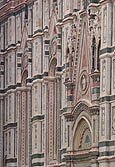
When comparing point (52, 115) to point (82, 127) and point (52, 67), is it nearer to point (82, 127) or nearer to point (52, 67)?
point (52, 67)

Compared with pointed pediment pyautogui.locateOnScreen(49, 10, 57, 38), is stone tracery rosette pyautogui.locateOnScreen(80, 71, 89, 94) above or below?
below

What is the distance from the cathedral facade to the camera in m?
26.1

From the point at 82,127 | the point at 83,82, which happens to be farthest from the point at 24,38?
the point at 82,127

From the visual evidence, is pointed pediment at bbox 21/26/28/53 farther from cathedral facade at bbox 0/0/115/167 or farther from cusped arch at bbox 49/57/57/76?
cusped arch at bbox 49/57/57/76

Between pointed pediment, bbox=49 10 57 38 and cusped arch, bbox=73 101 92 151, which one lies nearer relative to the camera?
cusped arch, bbox=73 101 92 151

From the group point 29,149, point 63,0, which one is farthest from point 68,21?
point 29,149

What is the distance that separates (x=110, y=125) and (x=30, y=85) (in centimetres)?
747

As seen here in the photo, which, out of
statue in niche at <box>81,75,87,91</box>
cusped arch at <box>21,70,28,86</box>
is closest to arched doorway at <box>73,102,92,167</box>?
statue in niche at <box>81,75,87,91</box>

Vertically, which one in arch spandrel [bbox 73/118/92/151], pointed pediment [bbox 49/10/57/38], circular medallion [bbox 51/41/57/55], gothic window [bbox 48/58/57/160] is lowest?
arch spandrel [bbox 73/118/92/151]

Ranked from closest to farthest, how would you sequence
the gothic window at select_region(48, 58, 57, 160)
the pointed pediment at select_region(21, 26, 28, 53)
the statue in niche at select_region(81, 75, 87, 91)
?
the statue in niche at select_region(81, 75, 87, 91), the gothic window at select_region(48, 58, 57, 160), the pointed pediment at select_region(21, 26, 28, 53)

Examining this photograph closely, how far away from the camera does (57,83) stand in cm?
3016

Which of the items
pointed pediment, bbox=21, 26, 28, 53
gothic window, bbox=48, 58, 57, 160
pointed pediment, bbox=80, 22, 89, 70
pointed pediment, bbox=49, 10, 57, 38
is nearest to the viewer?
pointed pediment, bbox=80, 22, 89, 70

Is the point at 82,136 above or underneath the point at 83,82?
underneath

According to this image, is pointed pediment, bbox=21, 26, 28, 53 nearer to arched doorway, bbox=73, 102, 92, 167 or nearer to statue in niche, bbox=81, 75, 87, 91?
statue in niche, bbox=81, 75, 87, 91
